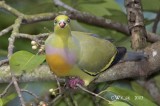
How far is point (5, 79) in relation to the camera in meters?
0.83

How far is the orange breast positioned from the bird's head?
0.16 feet

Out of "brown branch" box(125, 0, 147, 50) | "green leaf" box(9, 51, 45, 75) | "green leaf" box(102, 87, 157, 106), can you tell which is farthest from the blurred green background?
"green leaf" box(9, 51, 45, 75)

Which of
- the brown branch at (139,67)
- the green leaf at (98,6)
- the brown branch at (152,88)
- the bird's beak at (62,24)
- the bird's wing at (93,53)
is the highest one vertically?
the green leaf at (98,6)

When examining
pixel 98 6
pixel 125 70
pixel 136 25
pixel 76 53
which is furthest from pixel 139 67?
pixel 98 6

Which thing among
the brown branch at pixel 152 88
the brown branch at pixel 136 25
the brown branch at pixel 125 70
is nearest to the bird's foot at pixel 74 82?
the brown branch at pixel 125 70

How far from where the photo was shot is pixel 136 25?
3.10 ft

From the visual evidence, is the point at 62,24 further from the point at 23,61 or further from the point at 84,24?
the point at 84,24

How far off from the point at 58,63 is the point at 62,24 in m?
0.08

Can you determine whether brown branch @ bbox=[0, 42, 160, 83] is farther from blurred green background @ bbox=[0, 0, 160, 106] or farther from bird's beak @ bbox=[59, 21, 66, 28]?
bird's beak @ bbox=[59, 21, 66, 28]

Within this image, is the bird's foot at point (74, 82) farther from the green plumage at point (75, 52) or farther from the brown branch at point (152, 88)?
the brown branch at point (152, 88)

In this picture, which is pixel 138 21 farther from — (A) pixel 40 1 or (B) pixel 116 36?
(A) pixel 40 1

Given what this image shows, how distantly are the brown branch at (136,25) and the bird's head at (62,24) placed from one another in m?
0.34

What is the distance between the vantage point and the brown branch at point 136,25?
0.93 m

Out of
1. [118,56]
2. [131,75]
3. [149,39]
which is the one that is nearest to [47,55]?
[118,56]
